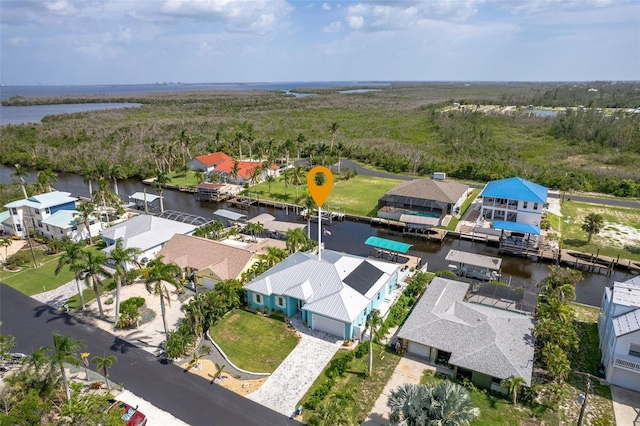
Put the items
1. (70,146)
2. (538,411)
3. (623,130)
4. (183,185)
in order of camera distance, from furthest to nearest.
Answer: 1. (70,146)
2. (623,130)
3. (183,185)
4. (538,411)

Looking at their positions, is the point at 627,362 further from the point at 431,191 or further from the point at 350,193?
the point at 350,193

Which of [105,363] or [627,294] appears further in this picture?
[627,294]

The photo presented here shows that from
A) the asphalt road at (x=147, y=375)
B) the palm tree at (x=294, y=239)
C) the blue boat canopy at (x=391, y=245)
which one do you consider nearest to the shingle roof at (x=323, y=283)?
the palm tree at (x=294, y=239)

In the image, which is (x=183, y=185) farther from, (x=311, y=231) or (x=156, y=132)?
(x=156, y=132)

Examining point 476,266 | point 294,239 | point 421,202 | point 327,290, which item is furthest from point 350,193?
point 327,290

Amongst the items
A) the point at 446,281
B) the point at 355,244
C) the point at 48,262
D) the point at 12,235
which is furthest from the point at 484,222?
the point at 12,235
